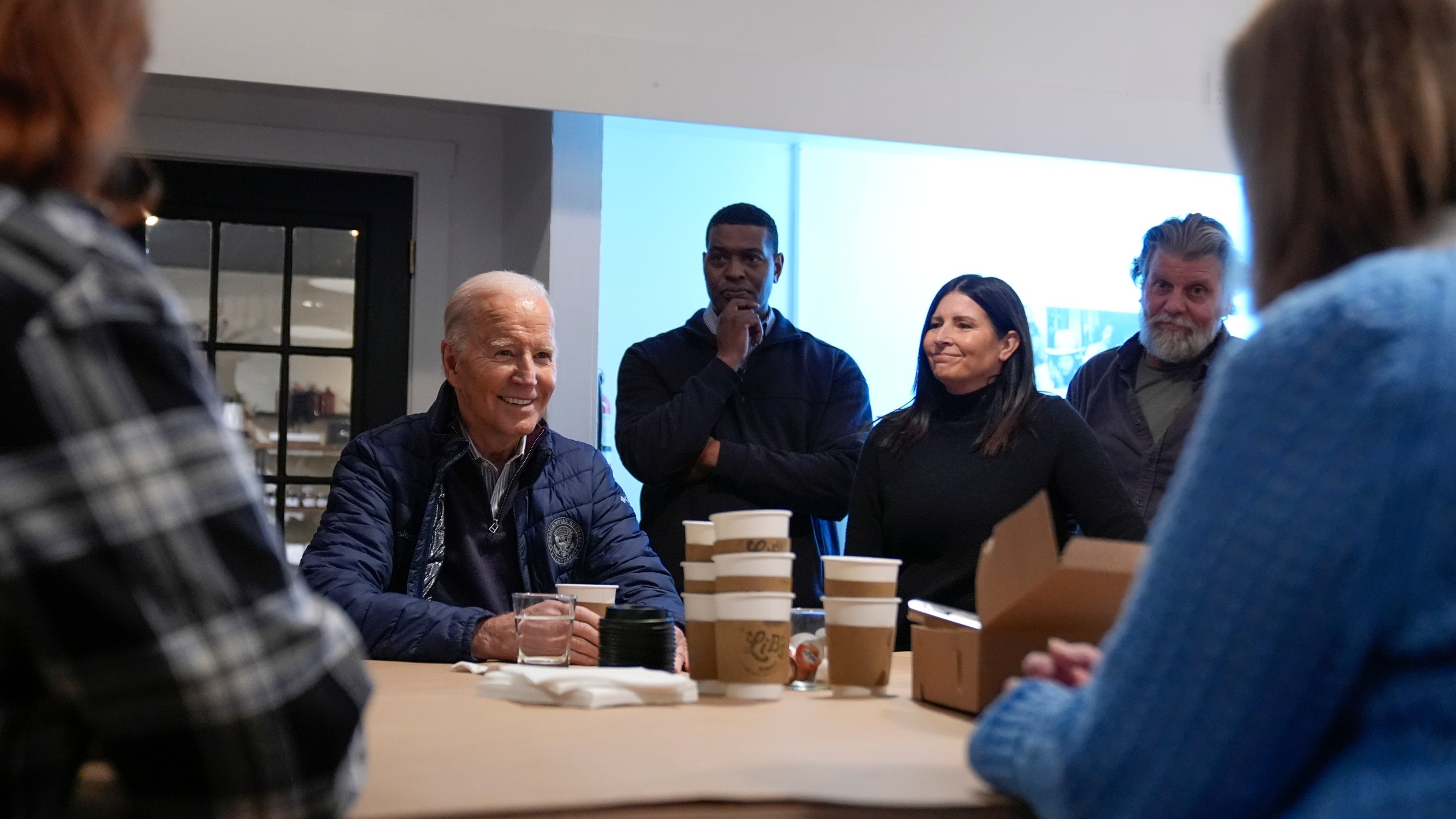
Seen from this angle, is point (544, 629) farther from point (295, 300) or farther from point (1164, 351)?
point (295, 300)

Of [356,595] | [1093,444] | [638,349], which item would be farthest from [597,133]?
[356,595]

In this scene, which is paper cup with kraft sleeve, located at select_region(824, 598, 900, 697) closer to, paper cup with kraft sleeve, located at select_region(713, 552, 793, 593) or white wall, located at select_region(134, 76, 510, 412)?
paper cup with kraft sleeve, located at select_region(713, 552, 793, 593)

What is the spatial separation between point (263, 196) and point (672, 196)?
1.58 meters

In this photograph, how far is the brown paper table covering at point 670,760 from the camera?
101cm

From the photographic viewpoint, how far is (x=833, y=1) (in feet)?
13.1

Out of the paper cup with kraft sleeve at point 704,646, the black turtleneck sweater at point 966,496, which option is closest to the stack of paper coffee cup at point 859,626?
the paper cup with kraft sleeve at point 704,646

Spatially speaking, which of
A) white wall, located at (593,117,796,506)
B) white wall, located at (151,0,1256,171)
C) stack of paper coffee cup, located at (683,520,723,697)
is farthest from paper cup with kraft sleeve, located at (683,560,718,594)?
white wall, located at (593,117,796,506)

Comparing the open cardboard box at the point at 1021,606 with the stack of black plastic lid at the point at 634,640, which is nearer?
the open cardboard box at the point at 1021,606

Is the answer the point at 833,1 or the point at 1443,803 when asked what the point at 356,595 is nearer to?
the point at 1443,803

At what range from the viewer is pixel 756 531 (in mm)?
1654

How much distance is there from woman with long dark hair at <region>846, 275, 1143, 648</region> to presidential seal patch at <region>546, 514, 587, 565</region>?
2.07ft

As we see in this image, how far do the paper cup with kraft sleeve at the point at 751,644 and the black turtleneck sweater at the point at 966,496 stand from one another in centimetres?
111

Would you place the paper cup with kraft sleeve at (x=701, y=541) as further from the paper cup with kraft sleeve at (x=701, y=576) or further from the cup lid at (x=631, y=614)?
the cup lid at (x=631, y=614)

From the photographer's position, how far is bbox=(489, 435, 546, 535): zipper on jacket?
96.9 inches
